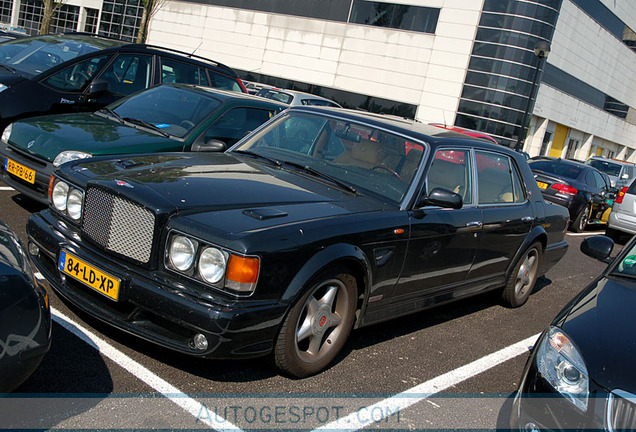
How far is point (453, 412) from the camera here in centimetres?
376

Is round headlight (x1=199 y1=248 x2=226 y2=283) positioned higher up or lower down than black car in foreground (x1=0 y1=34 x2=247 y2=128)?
lower down

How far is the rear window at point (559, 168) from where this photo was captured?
13656 millimetres

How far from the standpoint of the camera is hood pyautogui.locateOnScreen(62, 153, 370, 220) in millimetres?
3623

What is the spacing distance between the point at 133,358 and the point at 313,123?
7.69 ft

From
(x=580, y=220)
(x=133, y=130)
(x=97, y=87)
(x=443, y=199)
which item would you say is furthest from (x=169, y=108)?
(x=580, y=220)

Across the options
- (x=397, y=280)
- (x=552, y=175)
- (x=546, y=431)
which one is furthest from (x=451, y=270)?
(x=552, y=175)

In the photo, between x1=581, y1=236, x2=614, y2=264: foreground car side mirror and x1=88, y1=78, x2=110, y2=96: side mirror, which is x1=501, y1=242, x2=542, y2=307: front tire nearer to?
x1=581, y1=236, x2=614, y2=264: foreground car side mirror

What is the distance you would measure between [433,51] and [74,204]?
33.1 meters

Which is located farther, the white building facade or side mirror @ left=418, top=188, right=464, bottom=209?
the white building facade

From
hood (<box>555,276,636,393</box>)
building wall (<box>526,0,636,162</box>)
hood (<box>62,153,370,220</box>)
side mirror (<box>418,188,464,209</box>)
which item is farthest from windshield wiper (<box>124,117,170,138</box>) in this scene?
building wall (<box>526,0,636,162</box>)

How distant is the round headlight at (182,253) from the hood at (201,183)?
0.17m

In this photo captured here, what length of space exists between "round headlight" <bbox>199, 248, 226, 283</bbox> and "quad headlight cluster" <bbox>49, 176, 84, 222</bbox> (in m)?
1.06

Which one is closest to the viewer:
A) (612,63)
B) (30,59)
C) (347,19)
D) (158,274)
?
(158,274)

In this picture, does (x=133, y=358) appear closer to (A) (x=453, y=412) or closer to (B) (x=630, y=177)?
(A) (x=453, y=412)
